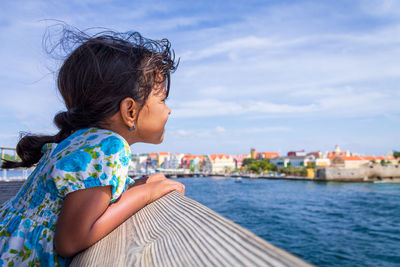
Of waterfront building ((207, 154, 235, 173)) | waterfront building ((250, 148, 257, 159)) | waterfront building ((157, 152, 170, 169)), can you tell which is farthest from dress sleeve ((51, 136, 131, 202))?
waterfront building ((157, 152, 170, 169))

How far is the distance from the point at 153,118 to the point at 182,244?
22.8 inches

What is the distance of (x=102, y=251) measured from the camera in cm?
66

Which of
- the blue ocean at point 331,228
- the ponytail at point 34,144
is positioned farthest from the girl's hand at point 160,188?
the blue ocean at point 331,228

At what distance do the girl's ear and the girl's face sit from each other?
21 millimetres

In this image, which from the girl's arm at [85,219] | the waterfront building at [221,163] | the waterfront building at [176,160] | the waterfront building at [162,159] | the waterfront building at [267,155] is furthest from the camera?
the waterfront building at [162,159]

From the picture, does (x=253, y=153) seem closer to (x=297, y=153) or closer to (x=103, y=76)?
(x=297, y=153)

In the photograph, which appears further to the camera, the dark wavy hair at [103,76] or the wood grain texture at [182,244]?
the dark wavy hair at [103,76]

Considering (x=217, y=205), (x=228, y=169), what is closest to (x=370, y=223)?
(x=217, y=205)

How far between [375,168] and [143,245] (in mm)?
62704

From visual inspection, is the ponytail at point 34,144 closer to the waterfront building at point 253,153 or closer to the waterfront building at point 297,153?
the waterfront building at point 297,153

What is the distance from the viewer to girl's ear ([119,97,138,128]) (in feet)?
3.07

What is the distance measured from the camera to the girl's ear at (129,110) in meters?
0.94

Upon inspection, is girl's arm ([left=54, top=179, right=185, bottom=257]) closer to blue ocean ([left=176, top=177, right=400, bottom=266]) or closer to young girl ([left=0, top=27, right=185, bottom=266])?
young girl ([left=0, top=27, right=185, bottom=266])

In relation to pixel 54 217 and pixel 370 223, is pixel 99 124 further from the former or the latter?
pixel 370 223
